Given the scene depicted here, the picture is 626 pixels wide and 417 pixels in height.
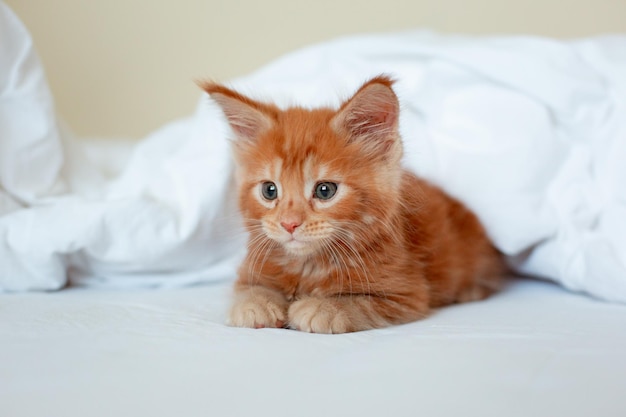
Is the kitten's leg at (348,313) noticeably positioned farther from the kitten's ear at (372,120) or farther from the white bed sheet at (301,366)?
the kitten's ear at (372,120)

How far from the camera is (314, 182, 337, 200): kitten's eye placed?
54.9 inches

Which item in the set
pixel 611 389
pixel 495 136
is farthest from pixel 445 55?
pixel 611 389

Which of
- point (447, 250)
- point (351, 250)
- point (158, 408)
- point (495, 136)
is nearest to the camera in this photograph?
point (158, 408)

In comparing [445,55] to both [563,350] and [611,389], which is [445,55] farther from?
[611,389]

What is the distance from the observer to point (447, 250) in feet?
5.58

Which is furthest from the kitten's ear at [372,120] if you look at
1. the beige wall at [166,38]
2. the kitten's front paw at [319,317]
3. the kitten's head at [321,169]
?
the beige wall at [166,38]

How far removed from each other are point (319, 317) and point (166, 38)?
222 cm

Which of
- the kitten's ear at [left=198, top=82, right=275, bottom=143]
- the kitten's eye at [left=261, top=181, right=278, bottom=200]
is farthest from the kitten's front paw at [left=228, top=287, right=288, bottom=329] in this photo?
the kitten's ear at [left=198, top=82, right=275, bottom=143]

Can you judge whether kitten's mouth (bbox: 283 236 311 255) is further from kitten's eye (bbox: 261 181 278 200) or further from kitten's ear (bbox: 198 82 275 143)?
kitten's ear (bbox: 198 82 275 143)

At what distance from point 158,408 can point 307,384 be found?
0.24m

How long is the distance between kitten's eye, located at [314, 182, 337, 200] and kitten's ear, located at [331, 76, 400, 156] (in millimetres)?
147

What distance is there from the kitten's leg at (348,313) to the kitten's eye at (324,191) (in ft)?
0.79

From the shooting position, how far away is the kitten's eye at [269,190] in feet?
4.78

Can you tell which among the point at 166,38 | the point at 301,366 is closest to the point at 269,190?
the point at 301,366
